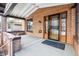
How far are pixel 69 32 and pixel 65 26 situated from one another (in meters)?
0.42

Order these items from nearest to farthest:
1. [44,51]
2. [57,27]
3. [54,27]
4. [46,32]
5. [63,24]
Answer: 1. [44,51]
2. [63,24]
3. [57,27]
4. [54,27]
5. [46,32]

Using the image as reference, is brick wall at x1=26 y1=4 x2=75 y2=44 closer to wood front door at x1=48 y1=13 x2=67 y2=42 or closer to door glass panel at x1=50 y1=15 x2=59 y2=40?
wood front door at x1=48 y1=13 x2=67 y2=42

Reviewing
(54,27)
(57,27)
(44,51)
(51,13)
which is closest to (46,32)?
(54,27)

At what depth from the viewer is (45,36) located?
594cm

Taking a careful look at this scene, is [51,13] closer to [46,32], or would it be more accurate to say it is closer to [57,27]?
[57,27]

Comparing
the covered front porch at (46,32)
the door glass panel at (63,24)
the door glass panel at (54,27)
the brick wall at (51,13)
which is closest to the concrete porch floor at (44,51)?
the covered front porch at (46,32)

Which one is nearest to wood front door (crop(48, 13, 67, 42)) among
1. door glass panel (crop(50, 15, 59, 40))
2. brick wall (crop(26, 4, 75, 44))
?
door glass panel (crop(50, 15, 59, 40))

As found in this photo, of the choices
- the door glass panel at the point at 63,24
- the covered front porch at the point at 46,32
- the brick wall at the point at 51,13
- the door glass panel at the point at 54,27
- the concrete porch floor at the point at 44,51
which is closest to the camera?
the concrete porch floor at the point at 44,51

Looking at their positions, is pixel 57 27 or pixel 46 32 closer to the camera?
pixel 57 27

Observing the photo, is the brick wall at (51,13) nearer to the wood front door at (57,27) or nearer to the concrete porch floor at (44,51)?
the wood front door at (57,27)

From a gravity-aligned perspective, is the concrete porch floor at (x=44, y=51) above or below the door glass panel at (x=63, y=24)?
below

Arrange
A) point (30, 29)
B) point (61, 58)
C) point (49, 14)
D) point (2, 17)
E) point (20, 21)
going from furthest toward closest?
point (20, 21), point (30, 29), point (2, 17), point (49, 14), point (61, 58)

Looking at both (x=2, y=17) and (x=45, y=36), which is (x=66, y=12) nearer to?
(x=45, y=36)

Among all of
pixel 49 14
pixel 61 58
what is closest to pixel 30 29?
pixel 49 14
